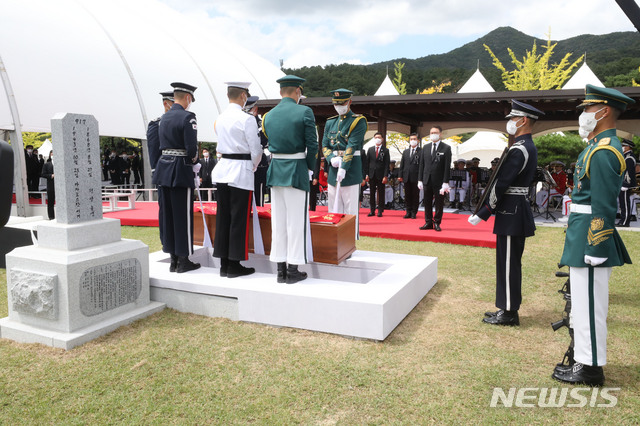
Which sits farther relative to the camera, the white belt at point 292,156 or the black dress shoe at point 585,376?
the white belt at point 292,156

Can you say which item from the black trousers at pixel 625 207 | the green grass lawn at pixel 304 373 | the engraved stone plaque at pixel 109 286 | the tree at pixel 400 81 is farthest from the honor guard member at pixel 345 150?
the tree at pixel 400 81

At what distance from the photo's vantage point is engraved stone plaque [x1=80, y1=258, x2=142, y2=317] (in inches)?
150

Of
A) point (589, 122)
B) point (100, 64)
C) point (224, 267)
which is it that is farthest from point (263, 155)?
point (100, 64)

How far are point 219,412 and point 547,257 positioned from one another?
5.81 m

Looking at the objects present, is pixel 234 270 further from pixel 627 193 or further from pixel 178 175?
pixel 627 193

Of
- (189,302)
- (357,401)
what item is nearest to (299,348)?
(357,401)

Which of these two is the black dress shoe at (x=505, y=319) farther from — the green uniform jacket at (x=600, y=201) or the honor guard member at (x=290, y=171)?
the honor guard member at (x=290, y=171)

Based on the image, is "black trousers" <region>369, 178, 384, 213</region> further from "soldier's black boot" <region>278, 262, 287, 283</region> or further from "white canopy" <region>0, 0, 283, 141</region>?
"white canopy" <region>0, 0, 283, 141</region>

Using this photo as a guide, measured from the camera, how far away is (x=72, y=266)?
12.0 feet

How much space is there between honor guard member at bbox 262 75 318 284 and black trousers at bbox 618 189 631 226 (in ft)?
27.5

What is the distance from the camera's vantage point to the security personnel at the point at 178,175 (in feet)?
15.3

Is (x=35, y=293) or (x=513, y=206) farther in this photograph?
(x=513, y=206)

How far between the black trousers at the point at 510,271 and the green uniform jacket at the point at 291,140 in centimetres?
183

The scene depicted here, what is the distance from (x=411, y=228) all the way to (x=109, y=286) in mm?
6156
